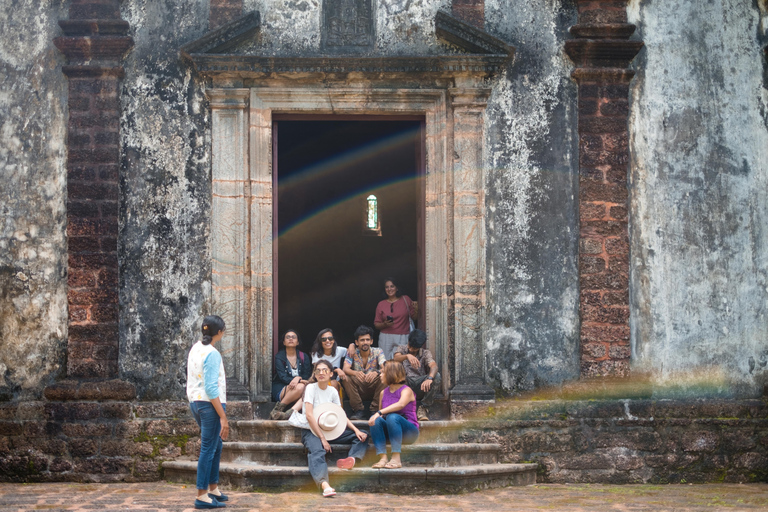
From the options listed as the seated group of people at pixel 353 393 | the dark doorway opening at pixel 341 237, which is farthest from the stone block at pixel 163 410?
the dark doorway opening at pixel 341 237

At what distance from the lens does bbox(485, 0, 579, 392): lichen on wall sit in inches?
326

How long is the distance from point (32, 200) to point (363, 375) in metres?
3.35

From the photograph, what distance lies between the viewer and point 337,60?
8.24 m

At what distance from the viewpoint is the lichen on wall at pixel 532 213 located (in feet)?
27.1

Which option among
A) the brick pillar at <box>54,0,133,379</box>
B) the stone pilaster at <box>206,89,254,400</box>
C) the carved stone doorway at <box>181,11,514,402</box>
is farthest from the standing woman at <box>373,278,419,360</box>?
the brick pillar at <box>54,0,133,379</box>

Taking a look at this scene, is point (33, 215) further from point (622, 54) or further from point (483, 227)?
point (622, 54)

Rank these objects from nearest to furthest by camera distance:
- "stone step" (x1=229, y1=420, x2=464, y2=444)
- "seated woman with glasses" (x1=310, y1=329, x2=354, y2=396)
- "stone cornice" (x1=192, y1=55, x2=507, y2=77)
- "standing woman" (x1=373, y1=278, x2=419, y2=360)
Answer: "stone step" (x1=229, y1=420, x2=464, y2=444) → "seated woman with glasses" (x1=310, y1=329, x2=354, y2=396) → "stone cornice" (x1=192, y1=55, x2=507, y2=77) → "standing woman" (x1=373, y1=278, x2=419, y2=360)

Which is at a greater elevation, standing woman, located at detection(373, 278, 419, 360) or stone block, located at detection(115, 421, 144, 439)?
standing woman, located at detection(373, 278, 419, 360)

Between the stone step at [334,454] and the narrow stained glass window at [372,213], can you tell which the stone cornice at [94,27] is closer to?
the stone step at [334,454]

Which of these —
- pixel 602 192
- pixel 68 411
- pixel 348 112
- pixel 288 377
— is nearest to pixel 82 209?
pixel 68 411

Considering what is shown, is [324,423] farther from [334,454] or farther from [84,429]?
[84,429]

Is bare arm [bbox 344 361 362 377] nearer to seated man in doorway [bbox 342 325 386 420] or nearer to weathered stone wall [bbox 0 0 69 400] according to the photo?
seated man in doorway [bbox 342 325 386 420]

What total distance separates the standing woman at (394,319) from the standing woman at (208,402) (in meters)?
2.75

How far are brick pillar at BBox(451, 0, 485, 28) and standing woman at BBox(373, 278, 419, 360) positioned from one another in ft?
8.32
